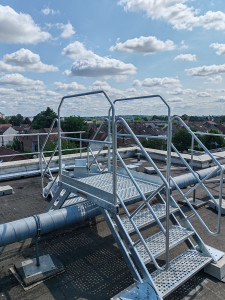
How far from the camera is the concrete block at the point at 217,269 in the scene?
3.10 meters

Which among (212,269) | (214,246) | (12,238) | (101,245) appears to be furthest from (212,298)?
(12,238)

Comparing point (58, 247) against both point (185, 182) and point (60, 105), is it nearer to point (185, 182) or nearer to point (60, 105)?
point (60, 105)

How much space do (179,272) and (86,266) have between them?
1.27 meters

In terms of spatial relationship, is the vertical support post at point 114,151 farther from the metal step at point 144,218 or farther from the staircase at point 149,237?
the metal step at point 144,218

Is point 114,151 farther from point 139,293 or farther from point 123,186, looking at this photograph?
point 139,293

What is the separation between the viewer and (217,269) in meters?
3.11

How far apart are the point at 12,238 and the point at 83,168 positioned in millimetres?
3267

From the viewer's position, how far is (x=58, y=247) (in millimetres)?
3885

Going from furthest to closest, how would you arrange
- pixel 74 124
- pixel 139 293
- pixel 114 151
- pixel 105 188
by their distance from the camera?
pixel 74 124, pixel 105 188, pixel 114 151, pixel 139 293

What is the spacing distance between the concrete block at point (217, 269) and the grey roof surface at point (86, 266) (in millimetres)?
70

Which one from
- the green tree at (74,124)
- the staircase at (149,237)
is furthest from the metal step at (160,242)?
the green tree at (74,124)

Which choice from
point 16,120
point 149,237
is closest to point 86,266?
point 149,237

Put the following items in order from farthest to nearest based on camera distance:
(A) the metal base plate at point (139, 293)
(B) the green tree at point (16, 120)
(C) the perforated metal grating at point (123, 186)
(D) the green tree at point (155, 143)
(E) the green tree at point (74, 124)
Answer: (B) the green tree at point (16, 120)
(E) the green tree at point (74, 124)
(D) the green tree at point (155, 143)
(C) the perforated metal grating at point (123, 186)
(A) the metal base plate at point (139, 293)

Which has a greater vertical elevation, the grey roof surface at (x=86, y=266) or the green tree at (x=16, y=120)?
the green tree at (x=16, y=120)
